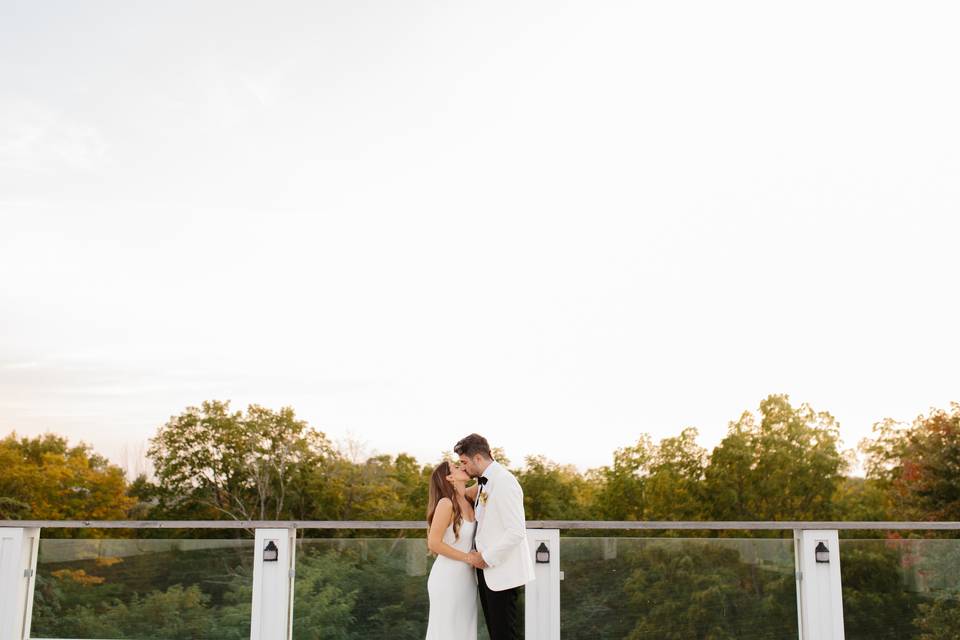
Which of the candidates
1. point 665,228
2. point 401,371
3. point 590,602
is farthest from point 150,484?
point 590,602

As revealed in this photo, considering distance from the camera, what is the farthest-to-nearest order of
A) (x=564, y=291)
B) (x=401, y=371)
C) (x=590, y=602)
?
(x=401, y=371) < (x=564, y=291) < (x=590, y=602)

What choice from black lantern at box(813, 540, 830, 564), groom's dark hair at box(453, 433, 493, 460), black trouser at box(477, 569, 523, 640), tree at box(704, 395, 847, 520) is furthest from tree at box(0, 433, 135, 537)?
black lantern at box(813, 540, 830, 564)

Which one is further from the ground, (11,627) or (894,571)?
(894,571)

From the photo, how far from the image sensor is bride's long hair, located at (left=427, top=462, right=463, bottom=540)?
5.03 metres

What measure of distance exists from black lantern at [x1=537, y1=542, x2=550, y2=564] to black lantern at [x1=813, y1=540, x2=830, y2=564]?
1.91m

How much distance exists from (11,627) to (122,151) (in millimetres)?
13197

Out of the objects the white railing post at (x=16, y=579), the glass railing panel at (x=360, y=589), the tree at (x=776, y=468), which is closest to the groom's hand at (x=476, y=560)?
the glass railing panel at (x=360, y=589)

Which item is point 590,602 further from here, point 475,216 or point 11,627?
point 475,216

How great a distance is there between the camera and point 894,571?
6188 millimetres

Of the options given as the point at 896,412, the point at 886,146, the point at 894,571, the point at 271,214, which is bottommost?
the point at 894,571

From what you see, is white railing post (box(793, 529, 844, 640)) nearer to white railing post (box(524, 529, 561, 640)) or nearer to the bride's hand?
white railing post (box(524, 529, 561, 640))

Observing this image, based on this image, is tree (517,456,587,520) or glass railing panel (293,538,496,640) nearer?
glass railing panel (293,538,496,640)

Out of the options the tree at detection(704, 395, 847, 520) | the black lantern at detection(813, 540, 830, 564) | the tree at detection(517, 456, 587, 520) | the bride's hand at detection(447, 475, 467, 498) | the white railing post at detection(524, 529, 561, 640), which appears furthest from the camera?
the tree at detection(517, 456, 587, 520)

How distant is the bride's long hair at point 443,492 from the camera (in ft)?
16.5
